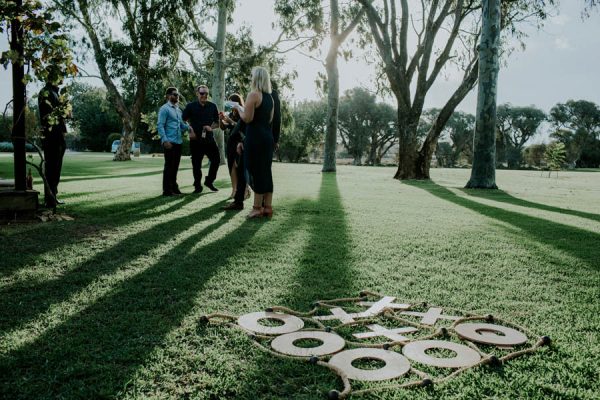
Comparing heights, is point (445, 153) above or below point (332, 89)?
below

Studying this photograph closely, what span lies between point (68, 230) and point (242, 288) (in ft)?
10.0

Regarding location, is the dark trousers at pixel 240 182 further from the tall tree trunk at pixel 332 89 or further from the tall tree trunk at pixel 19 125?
the tall tree trunk at pixel 332 89

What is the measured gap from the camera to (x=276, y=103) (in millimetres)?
7008

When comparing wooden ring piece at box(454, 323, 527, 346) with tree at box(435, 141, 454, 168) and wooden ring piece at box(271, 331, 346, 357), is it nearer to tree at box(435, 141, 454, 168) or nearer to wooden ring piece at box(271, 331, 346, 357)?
wooden ring piece at box(271, 331, 346, 357)

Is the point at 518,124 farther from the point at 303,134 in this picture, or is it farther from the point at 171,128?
the point at 171,128

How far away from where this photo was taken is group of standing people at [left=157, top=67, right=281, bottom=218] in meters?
6.68

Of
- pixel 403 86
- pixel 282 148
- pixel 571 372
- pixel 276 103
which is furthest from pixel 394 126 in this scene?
pixel 571 372

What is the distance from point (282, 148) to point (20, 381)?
5947cm

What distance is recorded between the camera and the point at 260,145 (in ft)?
22.3

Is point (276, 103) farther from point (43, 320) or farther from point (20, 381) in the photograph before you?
point (20, 381)

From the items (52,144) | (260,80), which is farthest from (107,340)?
(52,144)

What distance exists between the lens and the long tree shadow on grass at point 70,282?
9.70 ft

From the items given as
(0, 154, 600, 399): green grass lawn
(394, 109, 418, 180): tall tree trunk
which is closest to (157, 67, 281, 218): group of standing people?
(0, 154, 600, 399): green grass lawn

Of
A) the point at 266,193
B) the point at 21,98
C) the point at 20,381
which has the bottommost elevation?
the point at 20,381
